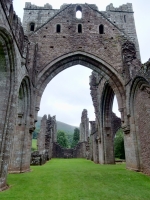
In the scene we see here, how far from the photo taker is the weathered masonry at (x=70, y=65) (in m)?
5.71

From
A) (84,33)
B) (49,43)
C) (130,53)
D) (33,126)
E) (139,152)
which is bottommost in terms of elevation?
(139,152)

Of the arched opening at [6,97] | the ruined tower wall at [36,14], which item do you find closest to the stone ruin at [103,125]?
the ruined tower wall at [36,14]

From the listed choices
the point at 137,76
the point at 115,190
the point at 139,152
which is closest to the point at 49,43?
the point at 137,76

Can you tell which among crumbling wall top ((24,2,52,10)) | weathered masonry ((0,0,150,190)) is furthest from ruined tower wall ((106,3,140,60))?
crumbling wall top ((24,2,52,10))

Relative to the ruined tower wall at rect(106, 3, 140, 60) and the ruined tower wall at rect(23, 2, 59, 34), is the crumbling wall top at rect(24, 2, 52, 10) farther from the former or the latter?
the ruined tower wall at rect(106, 3, 140, 60)

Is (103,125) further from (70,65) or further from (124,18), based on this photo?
(124,18)

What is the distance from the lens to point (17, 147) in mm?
8453

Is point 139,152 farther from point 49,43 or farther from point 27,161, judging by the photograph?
point 49,43

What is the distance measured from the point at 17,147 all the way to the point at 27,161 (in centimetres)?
97

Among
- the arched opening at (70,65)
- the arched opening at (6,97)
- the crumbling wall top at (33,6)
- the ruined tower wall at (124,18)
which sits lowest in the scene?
the arched opening at (6,97)

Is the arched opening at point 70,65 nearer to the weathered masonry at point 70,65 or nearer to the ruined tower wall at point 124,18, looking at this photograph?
the weathered masonry at point 70,65

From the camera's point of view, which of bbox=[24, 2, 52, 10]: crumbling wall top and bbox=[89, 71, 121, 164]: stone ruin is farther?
bbox=[24, 2, 52, 10]: crumbling wall top

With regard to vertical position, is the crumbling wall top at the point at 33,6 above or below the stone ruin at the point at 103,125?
above

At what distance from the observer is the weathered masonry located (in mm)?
5715
